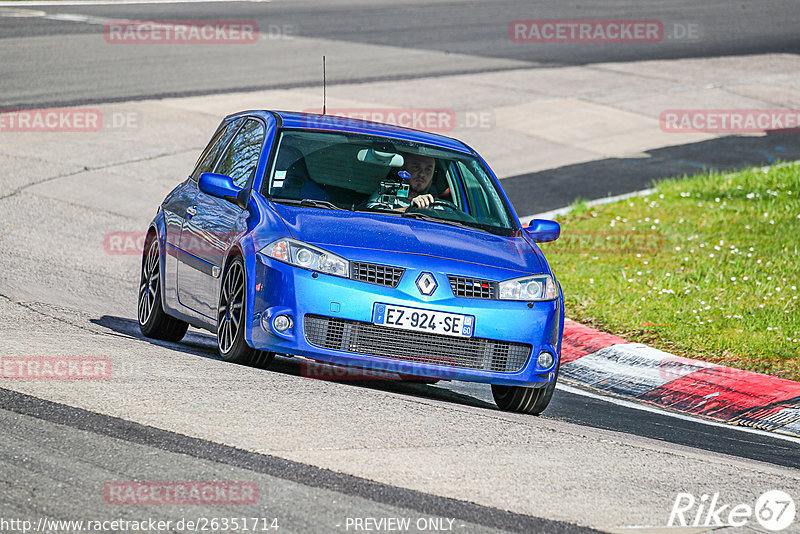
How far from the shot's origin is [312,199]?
787 cm

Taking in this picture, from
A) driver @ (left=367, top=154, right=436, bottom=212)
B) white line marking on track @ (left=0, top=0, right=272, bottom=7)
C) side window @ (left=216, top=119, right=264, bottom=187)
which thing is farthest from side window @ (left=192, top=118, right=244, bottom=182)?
white line marking on track @ (left=0, top=0, right=272, bottom=7)

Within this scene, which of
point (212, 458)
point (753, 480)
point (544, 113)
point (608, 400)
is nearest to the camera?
point (212, 458)

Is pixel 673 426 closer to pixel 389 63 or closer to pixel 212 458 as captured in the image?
pixel 212 458

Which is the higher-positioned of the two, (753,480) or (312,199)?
(312,199)

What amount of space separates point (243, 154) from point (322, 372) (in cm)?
157

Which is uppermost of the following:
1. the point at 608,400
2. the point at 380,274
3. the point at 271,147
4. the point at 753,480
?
the point at 271,147

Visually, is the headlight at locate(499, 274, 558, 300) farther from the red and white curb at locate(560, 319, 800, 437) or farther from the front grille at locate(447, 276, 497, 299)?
the red and white curb at locate(560, 319, 800, 437)

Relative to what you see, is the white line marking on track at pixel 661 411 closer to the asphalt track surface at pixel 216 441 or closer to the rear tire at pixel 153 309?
the asphalt track surface at pixel 216 441

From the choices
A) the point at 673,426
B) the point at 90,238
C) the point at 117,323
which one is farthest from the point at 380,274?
the point at 90,238

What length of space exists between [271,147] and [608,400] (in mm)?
2874

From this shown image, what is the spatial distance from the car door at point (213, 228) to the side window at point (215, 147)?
224 millimetres

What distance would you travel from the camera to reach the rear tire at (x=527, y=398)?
756 cm

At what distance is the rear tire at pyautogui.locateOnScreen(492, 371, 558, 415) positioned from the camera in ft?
24.8

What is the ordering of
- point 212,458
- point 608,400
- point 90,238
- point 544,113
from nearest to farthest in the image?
point 212,458 < point 608,400 < point 90,238 < point 544,113
